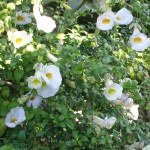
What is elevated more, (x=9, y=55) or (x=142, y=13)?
(x=9, y=55)

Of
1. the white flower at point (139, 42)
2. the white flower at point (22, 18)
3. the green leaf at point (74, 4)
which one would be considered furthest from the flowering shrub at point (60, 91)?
the green leaf at point (74, 4)

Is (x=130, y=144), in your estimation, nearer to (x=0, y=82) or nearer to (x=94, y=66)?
(x=94, y=66)

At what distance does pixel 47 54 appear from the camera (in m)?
1.94

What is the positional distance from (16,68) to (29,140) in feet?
1.06

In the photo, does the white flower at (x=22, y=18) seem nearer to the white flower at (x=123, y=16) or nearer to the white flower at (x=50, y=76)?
the white flower at (x=50, y=76)

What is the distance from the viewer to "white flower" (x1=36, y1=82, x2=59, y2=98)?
1.90m

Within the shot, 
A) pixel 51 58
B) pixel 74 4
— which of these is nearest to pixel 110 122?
pixel 51 58

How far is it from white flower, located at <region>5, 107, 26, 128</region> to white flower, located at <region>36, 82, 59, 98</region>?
118 mm

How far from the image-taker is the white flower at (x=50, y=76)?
1880mm

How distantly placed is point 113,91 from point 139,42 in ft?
1.91

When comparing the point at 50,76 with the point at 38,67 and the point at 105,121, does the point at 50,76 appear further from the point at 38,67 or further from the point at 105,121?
the point at 105,121

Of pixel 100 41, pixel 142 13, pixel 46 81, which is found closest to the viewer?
pixel 46 81

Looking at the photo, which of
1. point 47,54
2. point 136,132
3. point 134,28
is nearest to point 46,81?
point 47,54

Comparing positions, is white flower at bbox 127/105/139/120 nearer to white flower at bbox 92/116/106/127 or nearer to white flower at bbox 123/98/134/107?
white flower at bbox 123/98/134/107
